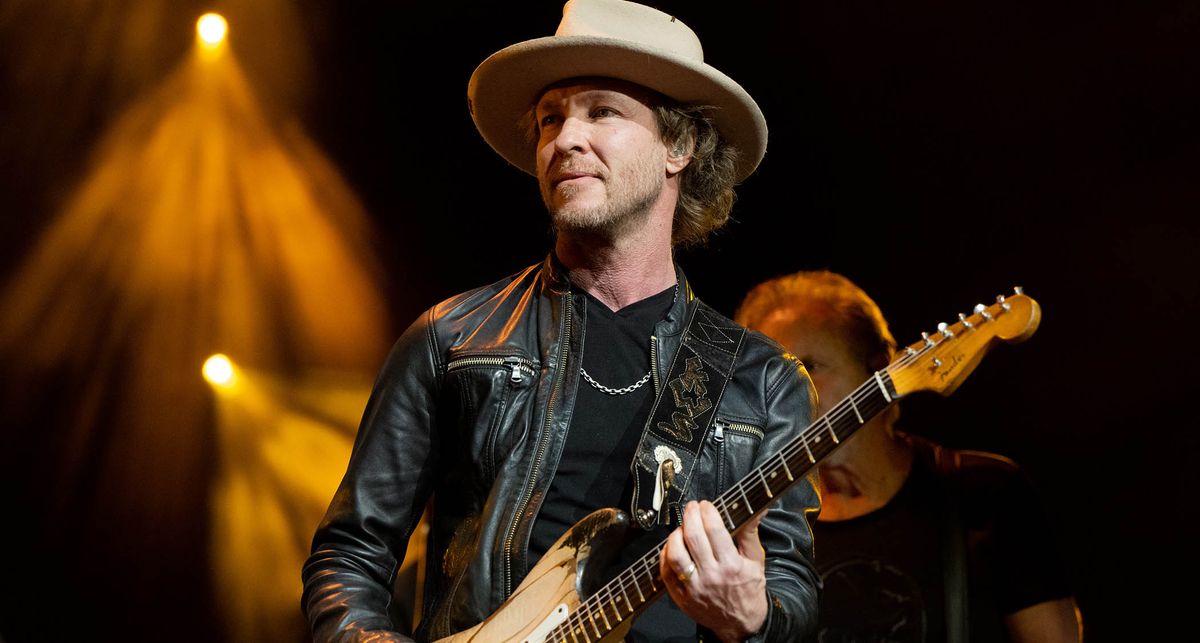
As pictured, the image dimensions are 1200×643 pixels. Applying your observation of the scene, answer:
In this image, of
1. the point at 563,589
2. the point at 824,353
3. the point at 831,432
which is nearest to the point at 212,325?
the point at 824,353

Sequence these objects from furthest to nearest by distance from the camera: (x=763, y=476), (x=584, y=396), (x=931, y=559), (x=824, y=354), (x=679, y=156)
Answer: (x=824, y=354) < (x=931, y=559) < (x=679, y=156) < (x=584, y=396) < (x=763, y=476)

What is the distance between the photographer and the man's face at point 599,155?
8.91ft

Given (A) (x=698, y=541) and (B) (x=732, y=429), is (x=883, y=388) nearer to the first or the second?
(A) (x=698, y=541)

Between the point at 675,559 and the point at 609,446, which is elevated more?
the point at 609,446

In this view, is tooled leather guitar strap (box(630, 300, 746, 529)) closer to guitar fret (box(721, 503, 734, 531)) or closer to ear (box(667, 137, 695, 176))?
guitar fret (box(721, 503, 734, 531))

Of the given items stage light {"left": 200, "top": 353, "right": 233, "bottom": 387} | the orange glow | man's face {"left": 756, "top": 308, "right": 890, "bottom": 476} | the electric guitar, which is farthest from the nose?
stage light {"left": 200, "top": 353, "right": 233, "bottom": 387}

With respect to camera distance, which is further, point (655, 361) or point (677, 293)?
point (677, 293)

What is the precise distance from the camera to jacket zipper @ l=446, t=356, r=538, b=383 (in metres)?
2.63

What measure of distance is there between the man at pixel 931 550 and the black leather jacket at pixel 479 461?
1164mm

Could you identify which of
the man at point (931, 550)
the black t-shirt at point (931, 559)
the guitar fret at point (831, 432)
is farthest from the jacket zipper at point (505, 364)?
the black t-shirt at point (931, 559)

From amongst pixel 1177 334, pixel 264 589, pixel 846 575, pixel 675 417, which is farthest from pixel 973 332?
pixel 264 589

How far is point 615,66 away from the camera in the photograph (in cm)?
282

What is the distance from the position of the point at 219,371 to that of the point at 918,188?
3.47m

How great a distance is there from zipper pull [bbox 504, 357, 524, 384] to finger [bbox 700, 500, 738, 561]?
2.36 feet
